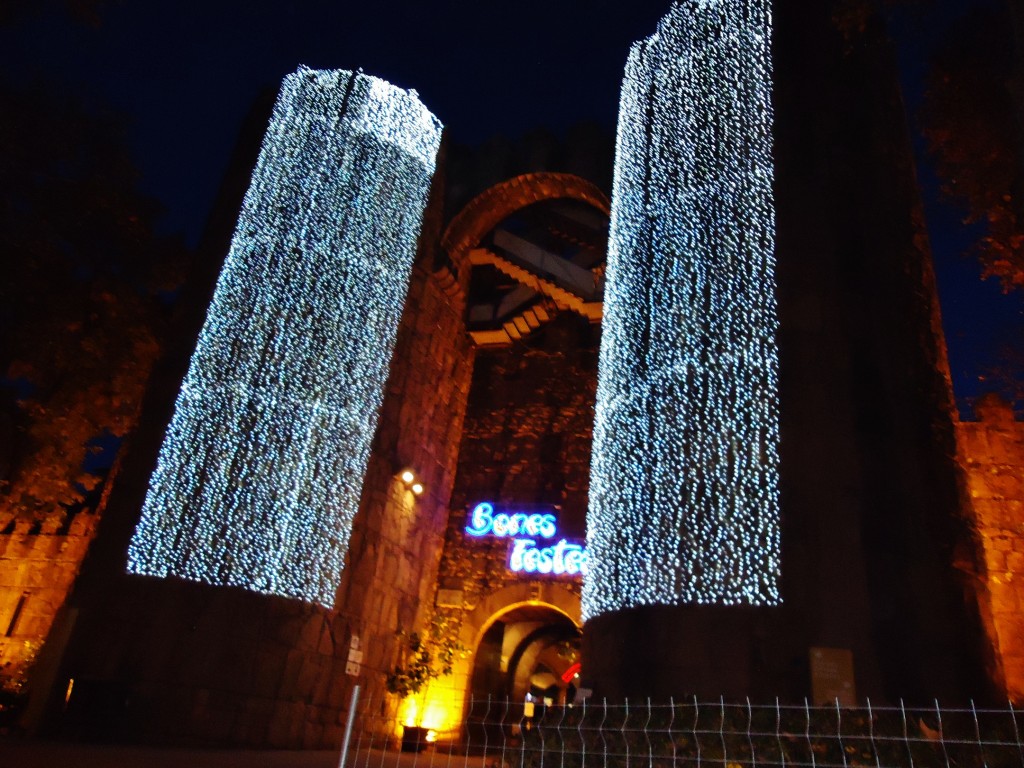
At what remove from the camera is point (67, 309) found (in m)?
11.2

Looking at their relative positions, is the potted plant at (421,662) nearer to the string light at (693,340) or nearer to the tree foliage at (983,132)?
the string light at (693,340)

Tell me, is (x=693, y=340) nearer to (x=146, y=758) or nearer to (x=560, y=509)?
(x=560, y=509)

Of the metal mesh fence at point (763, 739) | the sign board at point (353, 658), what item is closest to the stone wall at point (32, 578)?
the sign board at point (353, 658)

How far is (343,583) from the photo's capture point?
1021 centimetres

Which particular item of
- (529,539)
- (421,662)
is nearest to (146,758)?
(421,662)

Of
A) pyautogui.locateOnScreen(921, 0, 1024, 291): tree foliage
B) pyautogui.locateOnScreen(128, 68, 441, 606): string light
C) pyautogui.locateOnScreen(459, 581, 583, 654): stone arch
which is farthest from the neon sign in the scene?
pyautogui.locateOnScreen(921, 0, 1024, 291): tree foliage

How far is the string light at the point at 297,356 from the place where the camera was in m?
9.26

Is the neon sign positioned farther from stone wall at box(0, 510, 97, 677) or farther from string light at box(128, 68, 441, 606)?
stone wall at box(0, 510, 97, 677)

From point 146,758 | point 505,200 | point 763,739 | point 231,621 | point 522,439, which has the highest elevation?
point 505,200

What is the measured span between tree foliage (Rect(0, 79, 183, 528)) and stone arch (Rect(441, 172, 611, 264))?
4.94 m

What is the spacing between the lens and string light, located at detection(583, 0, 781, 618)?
23.9ft

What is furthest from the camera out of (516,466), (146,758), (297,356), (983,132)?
(516,466)

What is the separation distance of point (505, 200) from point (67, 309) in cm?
715

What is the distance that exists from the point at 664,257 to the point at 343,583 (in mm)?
5904
